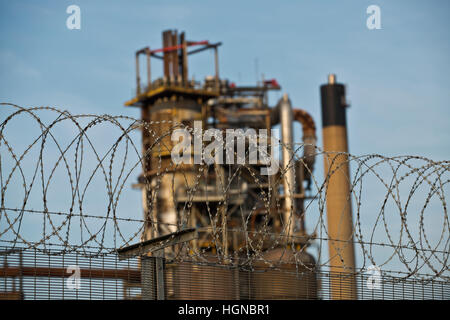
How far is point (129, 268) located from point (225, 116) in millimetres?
34270

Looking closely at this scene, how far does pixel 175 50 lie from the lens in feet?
161

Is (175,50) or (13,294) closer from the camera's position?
(13,294)

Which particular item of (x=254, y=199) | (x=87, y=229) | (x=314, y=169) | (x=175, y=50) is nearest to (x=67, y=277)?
(x=87, y=229)

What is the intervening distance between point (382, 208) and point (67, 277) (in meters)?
6.81

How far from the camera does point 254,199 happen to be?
46500mm

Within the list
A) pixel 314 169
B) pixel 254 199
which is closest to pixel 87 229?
pixel 254 199

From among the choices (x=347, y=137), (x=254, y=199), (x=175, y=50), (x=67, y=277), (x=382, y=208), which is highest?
(x=175, y=50)

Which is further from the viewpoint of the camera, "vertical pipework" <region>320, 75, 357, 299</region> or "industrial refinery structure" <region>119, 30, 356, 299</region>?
"vertical pipework" <region>320, 75, 357, 299</region>

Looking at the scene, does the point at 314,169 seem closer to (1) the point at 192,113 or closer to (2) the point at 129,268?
(1) the point at 192,113

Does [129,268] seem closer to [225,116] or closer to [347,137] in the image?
[225,116]

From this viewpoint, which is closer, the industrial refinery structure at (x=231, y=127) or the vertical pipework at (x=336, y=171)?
the industrial refinery structure at (x=231, y=127)
